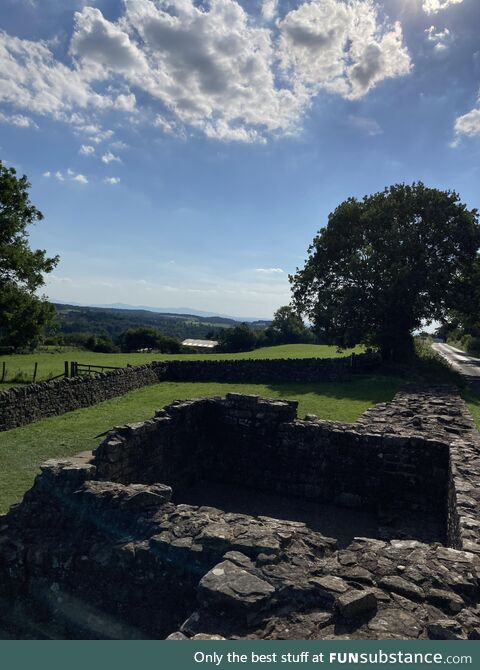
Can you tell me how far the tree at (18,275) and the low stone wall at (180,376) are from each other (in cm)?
831

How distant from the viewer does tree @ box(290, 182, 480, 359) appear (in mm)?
29156

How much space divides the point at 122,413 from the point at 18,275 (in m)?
16.1

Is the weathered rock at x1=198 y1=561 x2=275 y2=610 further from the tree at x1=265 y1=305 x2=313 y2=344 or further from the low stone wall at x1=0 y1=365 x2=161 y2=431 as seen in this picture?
the tree at x1=265 y1=305 x2=313 y2=344

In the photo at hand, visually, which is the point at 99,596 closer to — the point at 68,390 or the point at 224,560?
the point at 224,560

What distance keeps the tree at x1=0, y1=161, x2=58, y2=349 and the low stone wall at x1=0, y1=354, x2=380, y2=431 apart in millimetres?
8313

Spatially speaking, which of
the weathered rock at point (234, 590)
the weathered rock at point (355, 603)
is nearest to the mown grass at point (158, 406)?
the weathered rock at point (234, 590)

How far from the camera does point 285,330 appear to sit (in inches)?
3250

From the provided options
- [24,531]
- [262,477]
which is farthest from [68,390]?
[24,531]

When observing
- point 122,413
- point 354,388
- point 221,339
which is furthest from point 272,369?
point 221,339

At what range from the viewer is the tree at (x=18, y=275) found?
2827cm

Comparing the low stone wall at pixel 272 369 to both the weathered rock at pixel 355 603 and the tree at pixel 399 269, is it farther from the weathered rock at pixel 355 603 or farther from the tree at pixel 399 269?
the weathered rock at pixel 355 603

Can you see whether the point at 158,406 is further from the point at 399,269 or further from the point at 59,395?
the point at 399,269

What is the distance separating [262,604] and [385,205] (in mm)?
30440

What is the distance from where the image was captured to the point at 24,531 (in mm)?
7020
